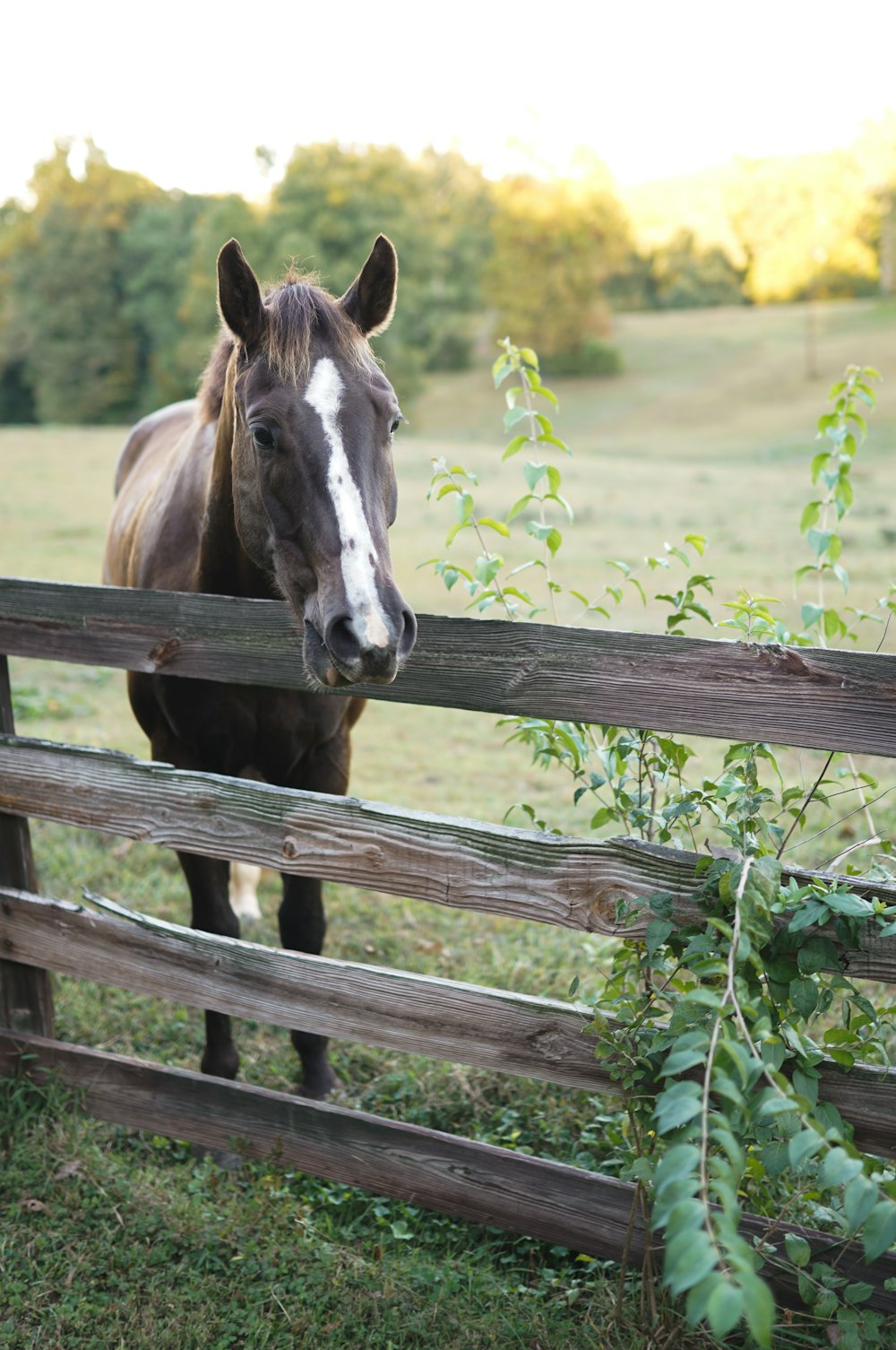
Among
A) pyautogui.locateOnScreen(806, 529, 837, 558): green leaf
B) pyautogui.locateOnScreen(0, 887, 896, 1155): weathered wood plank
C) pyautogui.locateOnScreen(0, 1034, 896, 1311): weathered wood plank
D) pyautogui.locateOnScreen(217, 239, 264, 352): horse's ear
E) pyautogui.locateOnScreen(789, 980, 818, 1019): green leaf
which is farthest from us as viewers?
pyautogui.locateOnScreen(806, 529, 837, 558): green leaf

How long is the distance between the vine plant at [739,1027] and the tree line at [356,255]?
4029cm

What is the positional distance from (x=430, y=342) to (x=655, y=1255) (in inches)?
1881

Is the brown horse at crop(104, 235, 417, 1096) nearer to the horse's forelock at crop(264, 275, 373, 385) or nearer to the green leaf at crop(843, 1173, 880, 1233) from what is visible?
the horse's forelock at crop(264, 275, 373, 385)

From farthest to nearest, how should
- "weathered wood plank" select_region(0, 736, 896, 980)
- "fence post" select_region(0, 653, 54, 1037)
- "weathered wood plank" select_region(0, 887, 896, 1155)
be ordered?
"fence post" select_region(0, 653, 54, 1037) < "weathered wood plank" select_region(0, 887, 896, 1155) < "weathered wood plank" select_region(0, 736, 896, 980)

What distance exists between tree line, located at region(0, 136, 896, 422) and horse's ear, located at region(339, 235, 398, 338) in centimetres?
3963

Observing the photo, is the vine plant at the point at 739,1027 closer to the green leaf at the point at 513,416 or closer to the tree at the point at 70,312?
the green leaf at the point at 513,416

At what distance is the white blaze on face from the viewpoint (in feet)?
6.92

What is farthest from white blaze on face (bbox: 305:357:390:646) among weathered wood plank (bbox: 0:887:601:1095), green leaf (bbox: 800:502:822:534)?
green leaf (bbox: 800:502:822:534)

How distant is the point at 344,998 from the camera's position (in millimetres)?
2617

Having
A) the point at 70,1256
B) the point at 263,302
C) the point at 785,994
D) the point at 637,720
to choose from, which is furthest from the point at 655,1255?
the point at 263,302

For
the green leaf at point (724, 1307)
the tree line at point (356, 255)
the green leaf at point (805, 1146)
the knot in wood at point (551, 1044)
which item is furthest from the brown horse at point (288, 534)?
the tree line at point (356, 255)

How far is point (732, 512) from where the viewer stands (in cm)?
1697

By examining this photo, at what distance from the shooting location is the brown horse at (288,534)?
226cm

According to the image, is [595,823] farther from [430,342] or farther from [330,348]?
[430,342]
